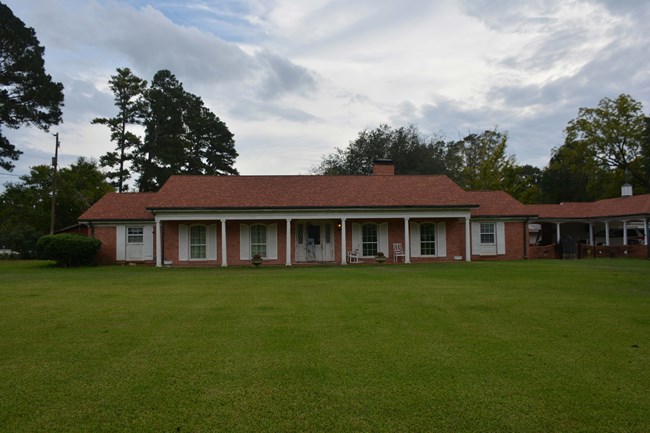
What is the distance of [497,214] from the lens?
26.2m

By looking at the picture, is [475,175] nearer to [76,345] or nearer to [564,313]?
[564,313]

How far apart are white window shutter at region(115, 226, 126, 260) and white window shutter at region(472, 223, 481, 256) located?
1823 centimetres

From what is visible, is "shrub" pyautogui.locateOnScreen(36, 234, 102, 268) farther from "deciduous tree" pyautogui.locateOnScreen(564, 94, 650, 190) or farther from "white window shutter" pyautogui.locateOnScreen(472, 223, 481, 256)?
"deciduous tree" pyautogui.locateOnScreen(564, 94, 650, 190)

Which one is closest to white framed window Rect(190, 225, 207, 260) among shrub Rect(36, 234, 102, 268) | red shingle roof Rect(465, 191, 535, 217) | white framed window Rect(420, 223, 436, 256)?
A: shrub Rect(36, 234, 102, 268)

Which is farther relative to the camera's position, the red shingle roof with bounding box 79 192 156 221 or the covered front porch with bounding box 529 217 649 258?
the covered front porch with bounding box 529 217 649 258

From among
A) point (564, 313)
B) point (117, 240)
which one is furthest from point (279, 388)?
point (117, 240)

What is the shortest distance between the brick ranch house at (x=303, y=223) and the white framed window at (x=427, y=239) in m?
0.05

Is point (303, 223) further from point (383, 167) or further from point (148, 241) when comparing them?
point (148, 241)

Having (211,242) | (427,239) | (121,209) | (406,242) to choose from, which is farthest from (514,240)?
(121,209)

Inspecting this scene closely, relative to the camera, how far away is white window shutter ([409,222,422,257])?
83.5 ft

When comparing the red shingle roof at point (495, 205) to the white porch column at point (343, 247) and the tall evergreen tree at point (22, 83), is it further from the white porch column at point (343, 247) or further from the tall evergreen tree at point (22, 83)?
the tall evergreen tree at point (22, 83)

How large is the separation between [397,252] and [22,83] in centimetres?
2448

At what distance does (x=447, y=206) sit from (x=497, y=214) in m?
3.79

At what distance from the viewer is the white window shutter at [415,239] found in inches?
1001
